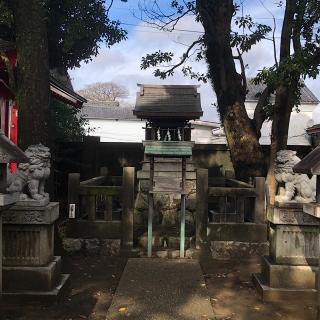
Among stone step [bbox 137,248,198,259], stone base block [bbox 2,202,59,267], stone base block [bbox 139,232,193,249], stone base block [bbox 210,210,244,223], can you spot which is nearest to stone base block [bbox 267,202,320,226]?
stone step [bbox 137,248,198,259]

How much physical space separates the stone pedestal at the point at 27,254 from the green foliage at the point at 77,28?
20.4 ft

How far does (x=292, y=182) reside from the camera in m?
5.86

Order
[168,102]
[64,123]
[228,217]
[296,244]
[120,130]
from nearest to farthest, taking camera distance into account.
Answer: [296,244]
[228,217]
[168,102]
[64,123]
[120,130]

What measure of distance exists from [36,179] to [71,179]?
3.07 meters

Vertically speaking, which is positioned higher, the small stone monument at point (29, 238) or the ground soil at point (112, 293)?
the small stone monument at point (29, 238)

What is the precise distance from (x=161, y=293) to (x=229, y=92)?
261 inches

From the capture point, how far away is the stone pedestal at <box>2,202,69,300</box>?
5426 millimetres

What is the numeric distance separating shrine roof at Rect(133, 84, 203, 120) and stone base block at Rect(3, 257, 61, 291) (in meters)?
6.69

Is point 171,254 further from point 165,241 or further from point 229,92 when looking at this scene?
point 229,92

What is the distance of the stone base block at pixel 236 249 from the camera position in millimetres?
8250

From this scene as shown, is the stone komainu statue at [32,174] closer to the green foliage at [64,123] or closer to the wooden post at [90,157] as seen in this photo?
the wooden post at [90,157]

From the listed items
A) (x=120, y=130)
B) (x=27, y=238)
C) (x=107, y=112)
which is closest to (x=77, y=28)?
(x=27, y=238)

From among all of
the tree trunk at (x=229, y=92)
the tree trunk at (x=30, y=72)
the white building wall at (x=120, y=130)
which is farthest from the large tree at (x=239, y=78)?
the white building wall at (x=120, y=130)

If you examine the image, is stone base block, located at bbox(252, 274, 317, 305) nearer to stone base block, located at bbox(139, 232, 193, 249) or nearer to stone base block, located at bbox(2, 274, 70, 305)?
stone base block, located at bbox(2, 274, 70, 305)
